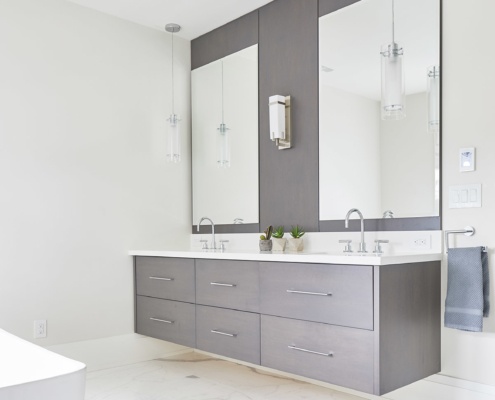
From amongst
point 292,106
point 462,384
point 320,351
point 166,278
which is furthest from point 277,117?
point 462,384

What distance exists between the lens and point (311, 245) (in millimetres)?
3244

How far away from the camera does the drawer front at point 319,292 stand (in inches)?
91.0

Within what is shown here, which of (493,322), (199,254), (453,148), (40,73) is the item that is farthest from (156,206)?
(493,322)

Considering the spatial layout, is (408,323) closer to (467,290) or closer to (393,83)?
(467,290)

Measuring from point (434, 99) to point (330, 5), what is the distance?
95cm

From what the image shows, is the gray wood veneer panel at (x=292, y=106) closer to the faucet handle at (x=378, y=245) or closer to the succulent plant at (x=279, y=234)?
the succulent plant at (x=279, y=234)

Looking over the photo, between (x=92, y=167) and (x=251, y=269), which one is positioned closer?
(x=251, y=269)

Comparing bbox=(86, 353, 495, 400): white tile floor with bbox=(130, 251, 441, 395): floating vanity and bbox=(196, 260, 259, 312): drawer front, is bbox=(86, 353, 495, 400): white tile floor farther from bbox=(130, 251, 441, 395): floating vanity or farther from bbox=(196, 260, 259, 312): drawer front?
bbox=(196, 260, 259, 312): drawer front

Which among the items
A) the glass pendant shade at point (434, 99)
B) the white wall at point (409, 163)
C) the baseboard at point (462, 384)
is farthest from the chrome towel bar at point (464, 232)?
the baseboard at point (462, 384)

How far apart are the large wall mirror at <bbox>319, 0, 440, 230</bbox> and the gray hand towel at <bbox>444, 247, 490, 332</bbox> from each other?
0.84 feet

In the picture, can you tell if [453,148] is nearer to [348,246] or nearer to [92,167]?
[348,246]

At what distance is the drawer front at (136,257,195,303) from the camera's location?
3344 millimetres

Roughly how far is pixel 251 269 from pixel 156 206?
1.34 m

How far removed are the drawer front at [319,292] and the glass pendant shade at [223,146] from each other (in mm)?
1282
